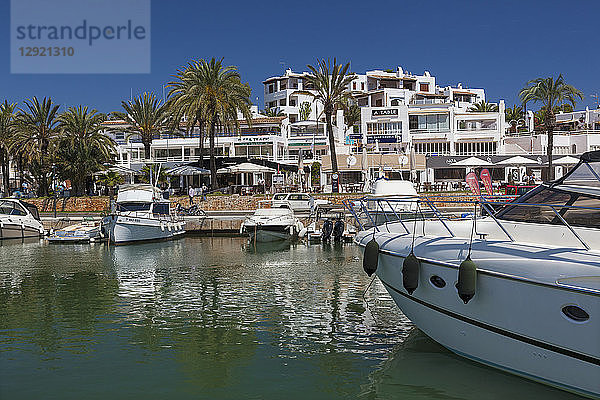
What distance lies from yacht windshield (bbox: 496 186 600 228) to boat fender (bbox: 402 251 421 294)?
185cm

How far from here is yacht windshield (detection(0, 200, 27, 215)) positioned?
39.3 m

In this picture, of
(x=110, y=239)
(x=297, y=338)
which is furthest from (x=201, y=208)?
(x=297, y=338)

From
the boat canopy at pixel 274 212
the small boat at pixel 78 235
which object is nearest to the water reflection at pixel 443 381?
the boat canopy at pixel 274 212

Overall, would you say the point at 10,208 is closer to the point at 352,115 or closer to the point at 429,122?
the point at 429,122

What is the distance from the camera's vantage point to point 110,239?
3375 cm

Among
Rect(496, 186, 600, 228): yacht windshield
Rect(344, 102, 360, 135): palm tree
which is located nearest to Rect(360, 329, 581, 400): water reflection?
Rect(496, 186, 600, 228): yacht windshield

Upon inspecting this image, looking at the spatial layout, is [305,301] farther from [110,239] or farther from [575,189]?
[110,239]

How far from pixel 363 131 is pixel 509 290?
6585cm

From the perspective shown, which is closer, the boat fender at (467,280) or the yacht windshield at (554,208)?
the boat fender at (467,280)

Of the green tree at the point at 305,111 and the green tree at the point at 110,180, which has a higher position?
the green tree at the point at 305,111

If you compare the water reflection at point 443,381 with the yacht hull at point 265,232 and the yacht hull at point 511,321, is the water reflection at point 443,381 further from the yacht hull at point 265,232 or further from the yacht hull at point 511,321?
the yacht hull at point 265,232

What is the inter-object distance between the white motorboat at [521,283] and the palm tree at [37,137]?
47.6 metres

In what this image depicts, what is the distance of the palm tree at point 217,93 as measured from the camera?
1929 inches

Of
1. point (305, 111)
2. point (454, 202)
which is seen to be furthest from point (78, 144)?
point (305, 111)
